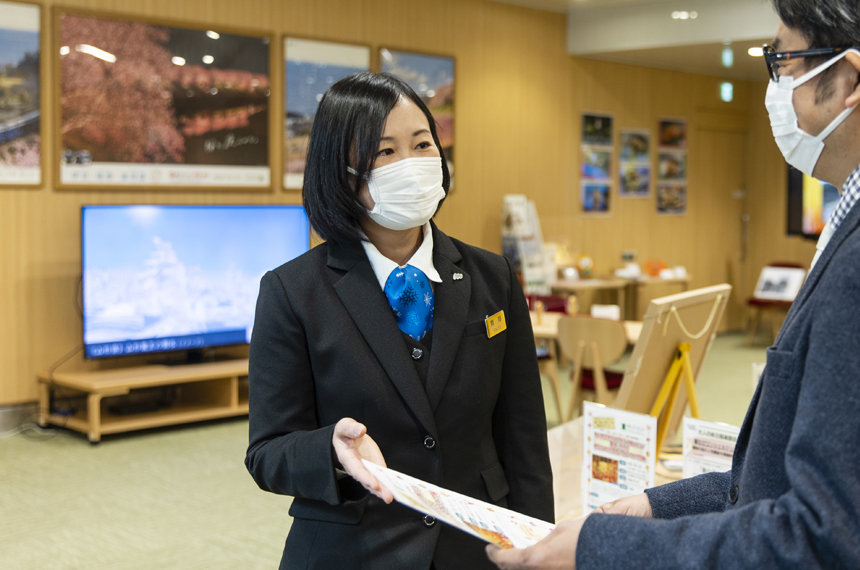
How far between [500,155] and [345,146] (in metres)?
7.70

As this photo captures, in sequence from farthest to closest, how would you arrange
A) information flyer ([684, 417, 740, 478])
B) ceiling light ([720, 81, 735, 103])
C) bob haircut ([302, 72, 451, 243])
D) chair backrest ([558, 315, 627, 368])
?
ceiling light ([720, 81, 735, 103]) → chair backrest ([558, 315, 627, 368]) → information flyer ([684, 417, 740, 478]) → bob haircut ([302, 72, 451, 243])

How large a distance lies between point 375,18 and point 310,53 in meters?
0.85

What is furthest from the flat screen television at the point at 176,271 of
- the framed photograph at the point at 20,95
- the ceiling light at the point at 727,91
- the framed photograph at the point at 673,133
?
the ceiling light at the point at 727,91

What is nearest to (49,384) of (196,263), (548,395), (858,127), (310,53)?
(196,263)

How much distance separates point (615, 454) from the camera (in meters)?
2.52

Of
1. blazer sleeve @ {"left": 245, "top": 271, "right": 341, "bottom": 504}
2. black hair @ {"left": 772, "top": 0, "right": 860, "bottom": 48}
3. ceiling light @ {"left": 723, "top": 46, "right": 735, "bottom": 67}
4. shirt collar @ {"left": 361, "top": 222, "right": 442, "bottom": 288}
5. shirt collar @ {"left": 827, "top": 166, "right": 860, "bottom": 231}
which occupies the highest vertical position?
ceiling light @ {"left": 723, "top": 46, "right": 735, "bottom": 67}

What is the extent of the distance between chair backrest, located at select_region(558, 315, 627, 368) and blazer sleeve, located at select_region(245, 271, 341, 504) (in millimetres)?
4075

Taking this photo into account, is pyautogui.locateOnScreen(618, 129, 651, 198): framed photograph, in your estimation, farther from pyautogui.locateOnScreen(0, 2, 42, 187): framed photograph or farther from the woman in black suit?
the woman in black suit

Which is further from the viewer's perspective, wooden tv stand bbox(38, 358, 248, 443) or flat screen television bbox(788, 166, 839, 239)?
flat screen television bbox(788, 166, 839, 239)

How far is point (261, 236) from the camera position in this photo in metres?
6.96

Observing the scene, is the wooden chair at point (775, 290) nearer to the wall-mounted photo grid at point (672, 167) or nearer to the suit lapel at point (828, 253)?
the wall-mounted photo grid at point (672, 167)

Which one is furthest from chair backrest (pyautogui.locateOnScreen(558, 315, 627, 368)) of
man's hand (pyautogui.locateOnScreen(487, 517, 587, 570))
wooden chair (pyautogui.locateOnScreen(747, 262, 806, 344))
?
wooden chair (pyautogui.locateOnScreen(747, 262, 806, 344))

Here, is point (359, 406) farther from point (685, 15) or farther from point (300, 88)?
point (685, 15)

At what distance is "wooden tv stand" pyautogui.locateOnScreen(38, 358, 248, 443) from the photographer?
19.9ft
